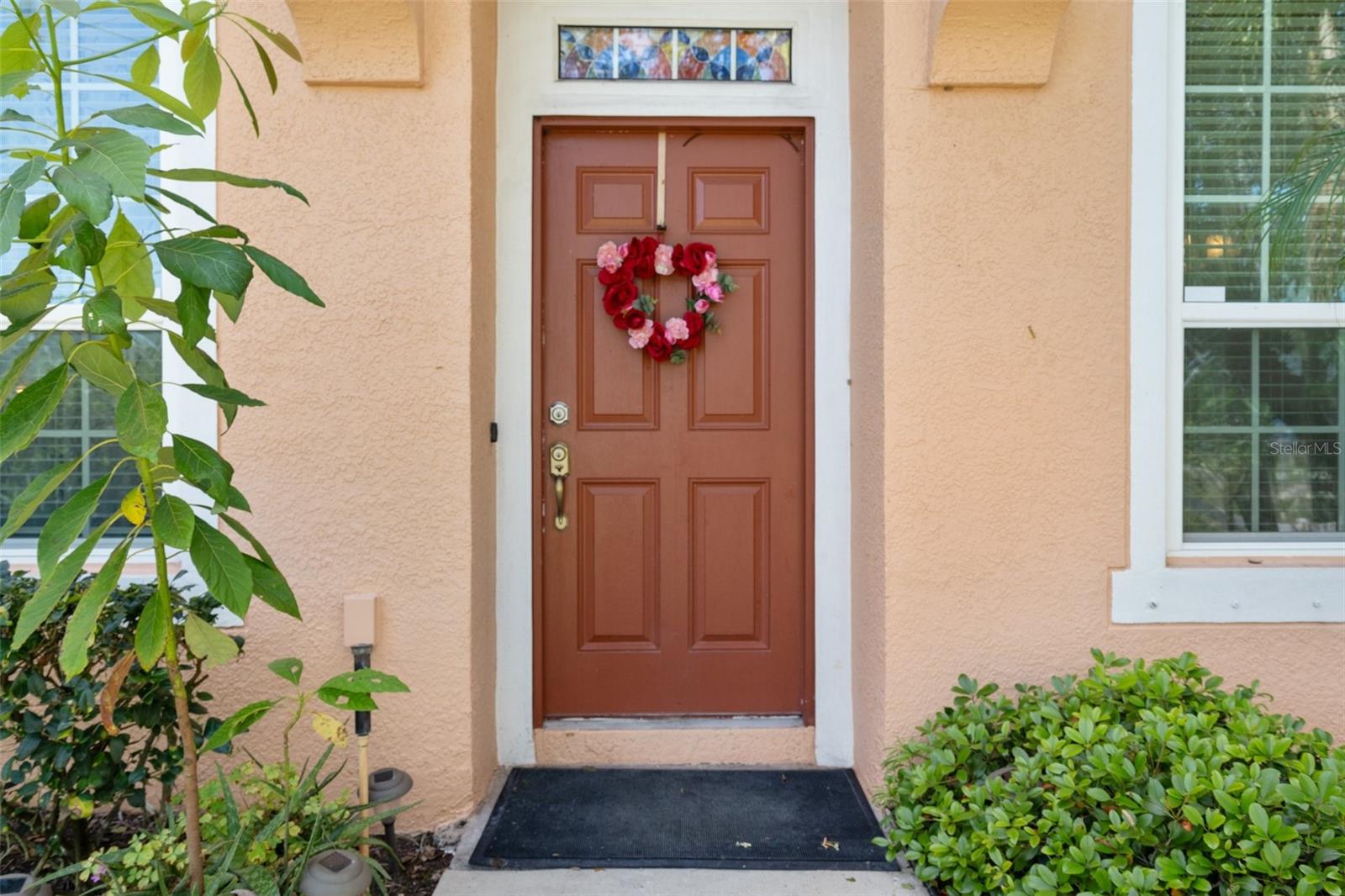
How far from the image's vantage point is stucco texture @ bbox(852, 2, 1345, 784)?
2.71 meters

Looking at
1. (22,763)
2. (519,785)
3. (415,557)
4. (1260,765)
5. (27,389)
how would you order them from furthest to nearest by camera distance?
(519,785), (415,557), (22,763), (1260,765), (27,389)

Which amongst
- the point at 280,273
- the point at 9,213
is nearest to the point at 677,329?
the point at 280,273

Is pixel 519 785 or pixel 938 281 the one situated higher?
pixel 938 281

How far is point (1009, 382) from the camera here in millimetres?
2721

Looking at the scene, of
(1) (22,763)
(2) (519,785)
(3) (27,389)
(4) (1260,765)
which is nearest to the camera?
(3) (27,389)

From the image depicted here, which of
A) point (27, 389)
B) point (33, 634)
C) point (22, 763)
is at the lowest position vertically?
point (22, 763)

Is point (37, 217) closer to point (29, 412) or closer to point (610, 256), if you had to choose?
point (29, 412)

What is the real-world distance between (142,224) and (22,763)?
172 cm

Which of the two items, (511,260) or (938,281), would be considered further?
(511,260)

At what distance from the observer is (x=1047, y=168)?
2.72 m

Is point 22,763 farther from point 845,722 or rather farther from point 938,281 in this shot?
point 938,281

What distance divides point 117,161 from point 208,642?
3.39 feet

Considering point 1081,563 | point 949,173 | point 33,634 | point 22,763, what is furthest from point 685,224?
point 22,763

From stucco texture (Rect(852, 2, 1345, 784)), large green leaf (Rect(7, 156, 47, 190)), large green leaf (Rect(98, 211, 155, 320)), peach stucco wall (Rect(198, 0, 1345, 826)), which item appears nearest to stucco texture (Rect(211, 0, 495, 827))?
peach stucco wall (Rect(198, 0, 1345, 826))
